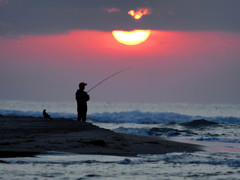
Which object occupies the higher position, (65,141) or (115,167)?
(65,141)

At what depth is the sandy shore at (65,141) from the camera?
1031 cm

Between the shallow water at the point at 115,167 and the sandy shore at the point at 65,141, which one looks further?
the sandy shore at the point at 65,141

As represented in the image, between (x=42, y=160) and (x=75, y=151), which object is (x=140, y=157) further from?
(x=42, y=160)

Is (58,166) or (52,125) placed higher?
(52,125)

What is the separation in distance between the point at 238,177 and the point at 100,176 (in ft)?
7.49

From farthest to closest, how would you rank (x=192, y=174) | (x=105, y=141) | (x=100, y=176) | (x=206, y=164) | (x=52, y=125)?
(x=52, y=125) < (x=105, y=141) < (x=206, y=164) < (x=192, y=174) < (x=100, y=176)

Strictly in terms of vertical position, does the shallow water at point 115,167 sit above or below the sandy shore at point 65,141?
below

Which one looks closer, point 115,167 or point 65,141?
point 115,167

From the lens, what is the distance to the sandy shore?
1031 centimetres

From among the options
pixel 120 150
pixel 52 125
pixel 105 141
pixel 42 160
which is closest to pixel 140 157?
pixel 120 150

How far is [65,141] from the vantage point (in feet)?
36.7

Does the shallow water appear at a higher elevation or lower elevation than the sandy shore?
lower

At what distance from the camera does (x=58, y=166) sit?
8805 mm

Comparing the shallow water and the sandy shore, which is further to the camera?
the sandy shore
